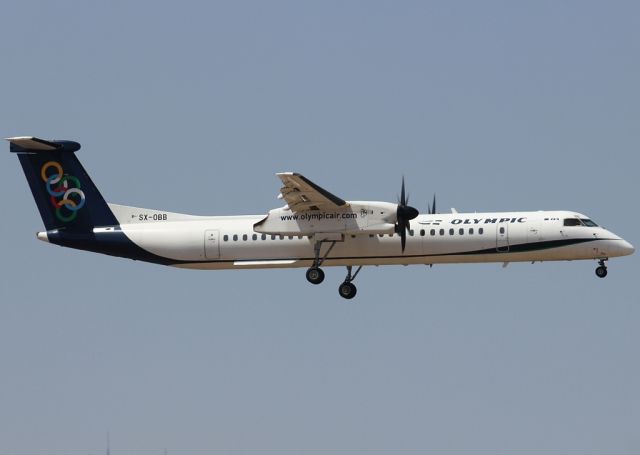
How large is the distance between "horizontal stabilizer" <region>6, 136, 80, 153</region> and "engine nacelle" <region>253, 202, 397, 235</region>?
826 centimetres

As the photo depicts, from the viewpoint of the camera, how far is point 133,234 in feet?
134

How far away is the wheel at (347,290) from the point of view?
40.8 metres

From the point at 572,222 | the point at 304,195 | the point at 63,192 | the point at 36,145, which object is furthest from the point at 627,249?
the point at 36,145

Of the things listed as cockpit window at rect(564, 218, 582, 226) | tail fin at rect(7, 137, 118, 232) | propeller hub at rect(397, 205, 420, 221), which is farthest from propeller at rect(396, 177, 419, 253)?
tail fin at rect(7, 137, 118, 232)

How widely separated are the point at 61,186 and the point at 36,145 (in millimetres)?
1699

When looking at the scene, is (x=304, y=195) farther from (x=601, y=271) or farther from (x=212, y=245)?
(x=601, y=271)

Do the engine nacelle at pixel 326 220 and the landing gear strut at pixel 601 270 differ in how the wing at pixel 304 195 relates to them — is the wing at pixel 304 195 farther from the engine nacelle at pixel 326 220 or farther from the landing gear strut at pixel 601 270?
the landing gear strut at pixel 601 270

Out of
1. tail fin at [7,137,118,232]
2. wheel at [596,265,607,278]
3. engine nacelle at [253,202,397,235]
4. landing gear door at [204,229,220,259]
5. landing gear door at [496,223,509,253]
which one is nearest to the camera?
engine nacelle at [253,202,397,235]

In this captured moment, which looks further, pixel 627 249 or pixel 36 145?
pixel 36 145

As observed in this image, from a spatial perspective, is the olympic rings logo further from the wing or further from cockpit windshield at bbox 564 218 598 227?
cockpit windshield at bbox 564 218 598 227

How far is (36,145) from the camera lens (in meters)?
41.9

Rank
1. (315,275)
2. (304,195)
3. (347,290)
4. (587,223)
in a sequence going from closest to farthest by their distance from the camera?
(304,195) < (587,223) < (315,275) < (347,290)

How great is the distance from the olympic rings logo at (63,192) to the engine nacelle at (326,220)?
23.7 feet

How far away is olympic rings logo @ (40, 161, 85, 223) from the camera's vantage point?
41656 millimetres
